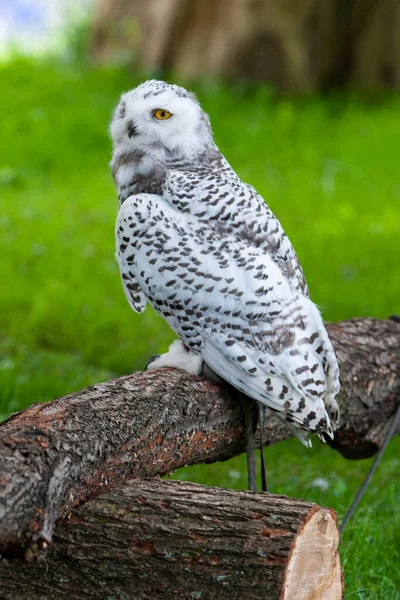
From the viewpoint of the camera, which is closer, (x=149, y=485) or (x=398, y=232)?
(x=149, y=485)

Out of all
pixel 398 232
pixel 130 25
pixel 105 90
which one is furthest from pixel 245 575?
pixel 130 25

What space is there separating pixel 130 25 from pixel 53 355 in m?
6.65

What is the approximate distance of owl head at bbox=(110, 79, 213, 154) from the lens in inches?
145

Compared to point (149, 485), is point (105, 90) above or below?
above

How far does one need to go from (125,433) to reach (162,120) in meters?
1.38

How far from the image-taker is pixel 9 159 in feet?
30.6

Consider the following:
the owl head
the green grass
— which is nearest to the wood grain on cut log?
the green grass

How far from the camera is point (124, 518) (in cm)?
278

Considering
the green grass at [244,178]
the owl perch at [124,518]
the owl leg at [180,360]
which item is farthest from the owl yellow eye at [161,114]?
the green grass at [244,178]

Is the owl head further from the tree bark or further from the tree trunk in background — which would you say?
the tree trunk in background

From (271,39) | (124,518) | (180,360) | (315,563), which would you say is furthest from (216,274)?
(271,39)

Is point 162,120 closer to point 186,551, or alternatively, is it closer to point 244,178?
point 186,551

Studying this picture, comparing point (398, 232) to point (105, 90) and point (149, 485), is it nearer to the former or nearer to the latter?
point (105, 90)

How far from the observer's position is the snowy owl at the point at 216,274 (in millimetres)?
3439
